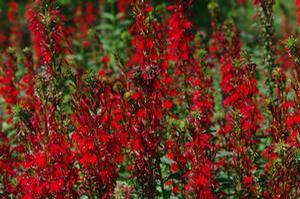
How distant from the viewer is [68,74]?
4.24 m

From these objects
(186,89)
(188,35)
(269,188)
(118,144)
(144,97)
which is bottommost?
(269,188)

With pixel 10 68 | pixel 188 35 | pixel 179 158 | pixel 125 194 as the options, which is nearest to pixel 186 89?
pixel 188 35

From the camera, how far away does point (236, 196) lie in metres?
4.87

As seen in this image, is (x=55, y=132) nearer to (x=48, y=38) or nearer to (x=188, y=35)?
(x=48, y=38)

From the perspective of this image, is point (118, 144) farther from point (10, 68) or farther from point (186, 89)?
point (10, 68)

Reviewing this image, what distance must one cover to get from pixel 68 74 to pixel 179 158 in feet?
3.55

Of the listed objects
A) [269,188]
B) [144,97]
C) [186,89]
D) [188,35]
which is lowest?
[269,188]

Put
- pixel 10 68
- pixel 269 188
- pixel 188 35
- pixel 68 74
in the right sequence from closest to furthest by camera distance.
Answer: pixel 68 74 → pixel 269 188 → pixel 188 35 → pixel 10 68

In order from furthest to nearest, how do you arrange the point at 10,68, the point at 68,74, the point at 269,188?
the point at 10,68 < the point at 269,188 < the point at 68,74

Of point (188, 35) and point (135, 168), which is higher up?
point (188, 35)

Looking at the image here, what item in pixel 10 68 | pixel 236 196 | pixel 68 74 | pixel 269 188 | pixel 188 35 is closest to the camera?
pixel 68 74

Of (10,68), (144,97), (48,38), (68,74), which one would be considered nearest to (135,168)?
(144,97)

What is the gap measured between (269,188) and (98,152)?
1340 millimetres

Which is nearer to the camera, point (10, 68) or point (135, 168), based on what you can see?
point (135, 168)
